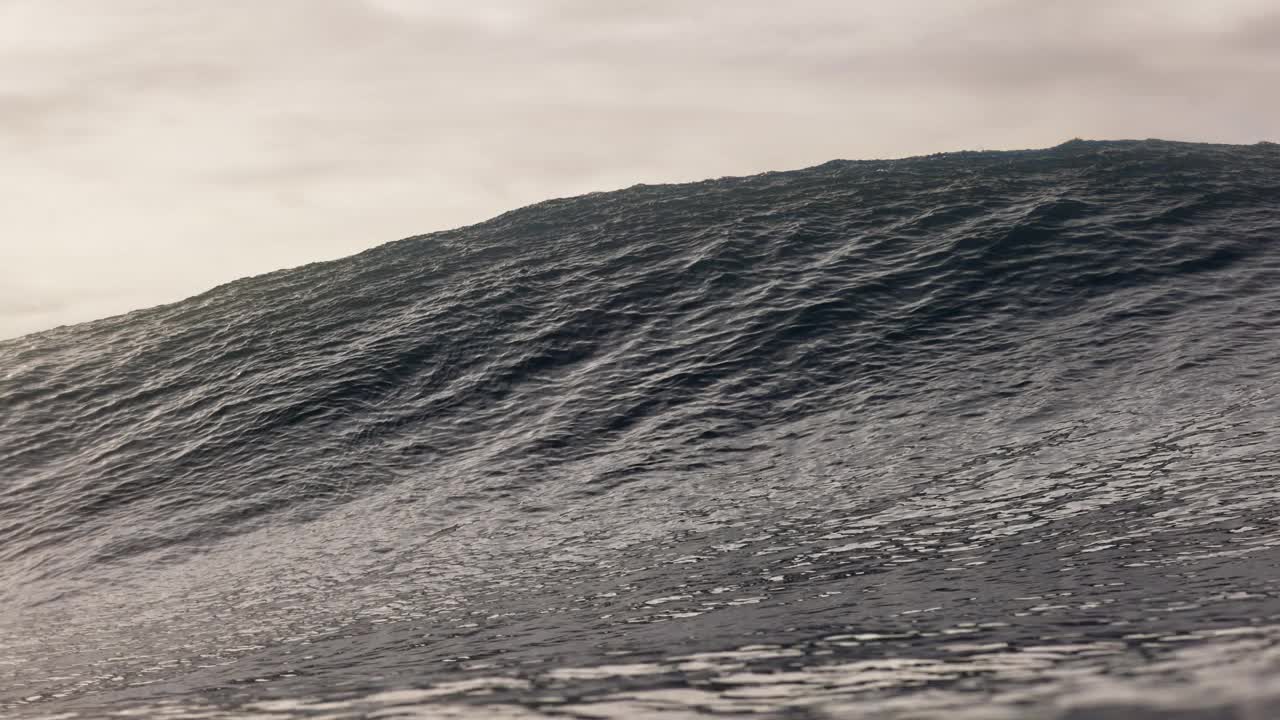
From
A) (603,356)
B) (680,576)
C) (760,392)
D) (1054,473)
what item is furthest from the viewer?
(603,356)

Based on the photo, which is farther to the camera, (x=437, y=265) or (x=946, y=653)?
(x=437, y=265)

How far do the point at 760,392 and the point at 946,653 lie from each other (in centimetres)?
2234

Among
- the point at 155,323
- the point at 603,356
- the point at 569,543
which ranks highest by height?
the point at 155,323

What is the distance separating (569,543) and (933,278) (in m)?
29.0

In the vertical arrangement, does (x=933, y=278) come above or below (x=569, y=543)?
above

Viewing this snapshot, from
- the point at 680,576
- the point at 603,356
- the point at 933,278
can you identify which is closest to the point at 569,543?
the point at 680,576

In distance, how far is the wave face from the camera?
994 centimetres

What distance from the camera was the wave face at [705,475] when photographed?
994 centimetres

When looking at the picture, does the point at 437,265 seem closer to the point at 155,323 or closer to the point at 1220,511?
the point at 155,323

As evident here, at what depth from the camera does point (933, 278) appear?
138ft

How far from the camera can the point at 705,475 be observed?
77.7 ft

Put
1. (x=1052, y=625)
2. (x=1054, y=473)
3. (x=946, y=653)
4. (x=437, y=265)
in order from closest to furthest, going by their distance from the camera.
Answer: (x=946, y=653) < (x=1052, y=625) < (x=1054, y=473) < (x=437, y=265)

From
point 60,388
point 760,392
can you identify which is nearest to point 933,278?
point 760,392

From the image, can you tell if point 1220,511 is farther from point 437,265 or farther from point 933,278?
point 437,265
